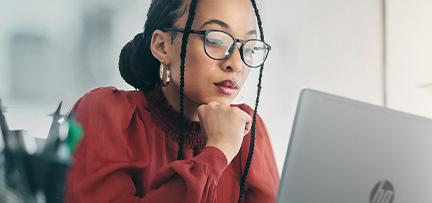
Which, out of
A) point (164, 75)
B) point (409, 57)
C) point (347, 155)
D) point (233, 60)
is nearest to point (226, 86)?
point (233, 60)

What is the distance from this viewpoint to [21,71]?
3.56ft

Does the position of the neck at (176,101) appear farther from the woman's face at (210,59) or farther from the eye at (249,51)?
the eye at (249,51)

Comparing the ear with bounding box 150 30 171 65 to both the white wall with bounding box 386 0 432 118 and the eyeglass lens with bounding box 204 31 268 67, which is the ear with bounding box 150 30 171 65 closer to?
the eyeglass lens with bounding box 204 31 268 67

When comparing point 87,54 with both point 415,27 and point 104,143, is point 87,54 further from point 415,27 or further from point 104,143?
point 415,27

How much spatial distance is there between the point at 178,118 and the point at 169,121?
27 millimetres

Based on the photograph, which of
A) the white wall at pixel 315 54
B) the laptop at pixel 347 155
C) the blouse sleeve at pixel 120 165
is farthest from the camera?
the white wall at pixel 315 54

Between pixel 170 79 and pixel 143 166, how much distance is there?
0.94ft

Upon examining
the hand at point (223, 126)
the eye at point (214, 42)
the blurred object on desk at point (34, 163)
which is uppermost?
the eye at point (214, 42)

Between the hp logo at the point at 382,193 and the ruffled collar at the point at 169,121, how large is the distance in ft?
1.92

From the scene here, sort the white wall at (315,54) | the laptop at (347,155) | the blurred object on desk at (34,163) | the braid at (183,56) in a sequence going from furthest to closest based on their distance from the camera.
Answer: the white wall at (315,54)
the braid at (183,56)
the blurred object on desk at (34,163)
the laptop at (347,155)

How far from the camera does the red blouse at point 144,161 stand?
904mm

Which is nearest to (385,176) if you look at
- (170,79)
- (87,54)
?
(170,79)

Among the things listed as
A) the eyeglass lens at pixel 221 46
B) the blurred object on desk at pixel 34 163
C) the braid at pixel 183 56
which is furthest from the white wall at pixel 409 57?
the blurred object on desk at pixel 34 163

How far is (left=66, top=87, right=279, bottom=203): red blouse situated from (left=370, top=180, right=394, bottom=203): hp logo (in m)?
0.37
